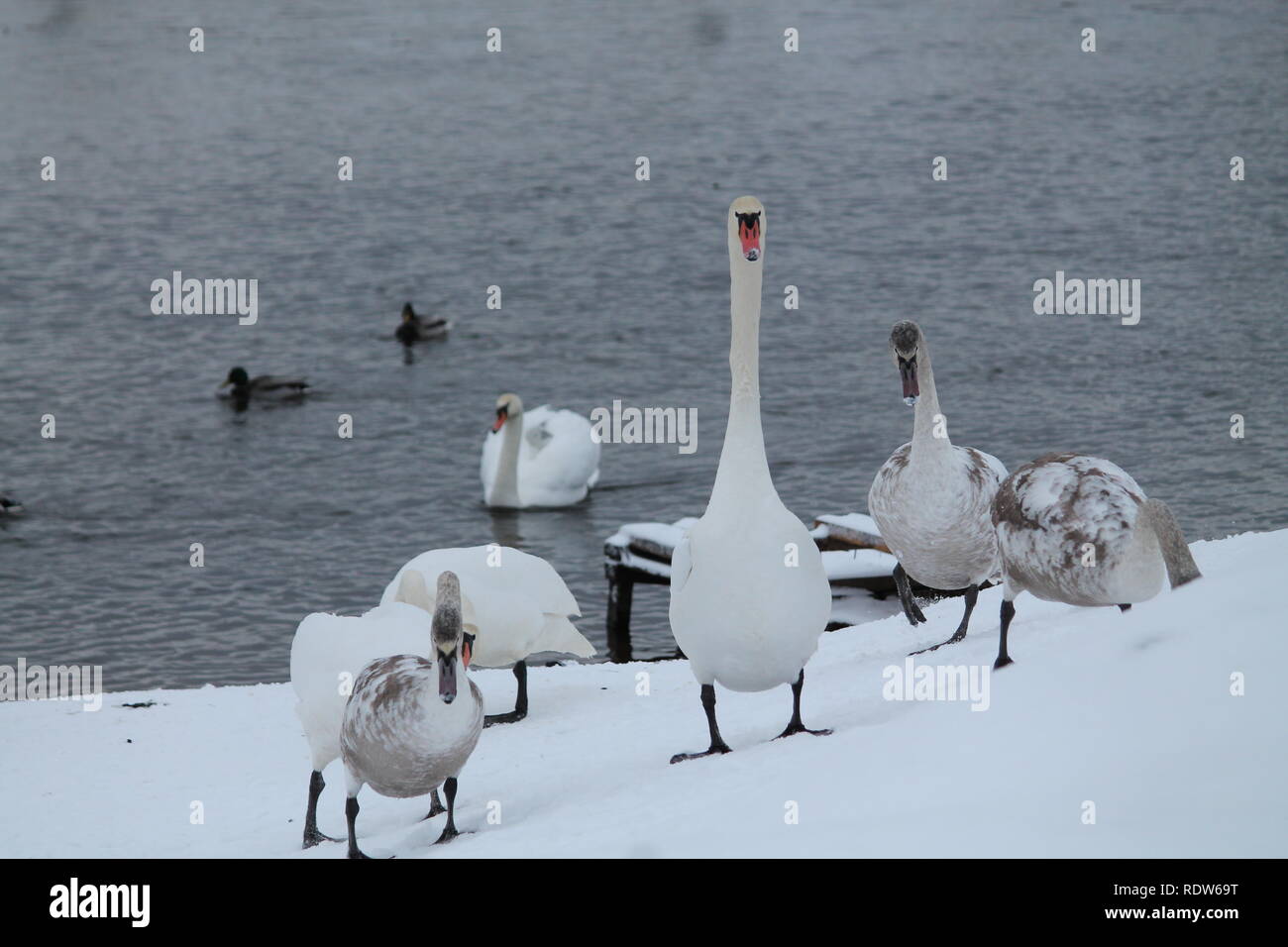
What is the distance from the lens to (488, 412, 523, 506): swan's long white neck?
834 inches

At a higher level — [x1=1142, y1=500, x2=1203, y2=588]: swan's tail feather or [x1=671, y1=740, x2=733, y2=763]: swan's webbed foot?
[x1=1142, y1=500, x2=1203, y2=588]: swan's tail feather

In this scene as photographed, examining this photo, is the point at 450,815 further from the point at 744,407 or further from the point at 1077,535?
the point at 1077,535

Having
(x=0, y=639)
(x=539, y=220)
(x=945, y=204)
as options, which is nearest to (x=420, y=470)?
(x=0, y=639)

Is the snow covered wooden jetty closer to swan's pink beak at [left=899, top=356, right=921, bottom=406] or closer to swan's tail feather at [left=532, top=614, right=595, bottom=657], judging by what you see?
swan's tail feather at [left=532, top=614, right=595, bottom=657]

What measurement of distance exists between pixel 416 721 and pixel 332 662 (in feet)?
4.37

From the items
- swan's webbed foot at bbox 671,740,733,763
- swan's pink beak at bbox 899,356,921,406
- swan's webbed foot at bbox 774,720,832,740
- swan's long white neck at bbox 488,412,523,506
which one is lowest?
swan's webbed foot at bbox 671,740,733,763

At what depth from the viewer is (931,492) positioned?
9359 mm

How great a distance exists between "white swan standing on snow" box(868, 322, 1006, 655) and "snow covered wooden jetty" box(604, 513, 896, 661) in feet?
13.8

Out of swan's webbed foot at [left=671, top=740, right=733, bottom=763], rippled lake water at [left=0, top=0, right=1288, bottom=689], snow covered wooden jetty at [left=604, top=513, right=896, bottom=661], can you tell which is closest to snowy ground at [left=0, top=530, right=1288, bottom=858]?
swan's webbed foot at [left=671, top=740, right=733, bottom=763]

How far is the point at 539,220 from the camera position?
35438 mm

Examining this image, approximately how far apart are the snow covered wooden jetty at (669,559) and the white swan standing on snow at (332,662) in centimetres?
564

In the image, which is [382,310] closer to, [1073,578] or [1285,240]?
[1285,240]

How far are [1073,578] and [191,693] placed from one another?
6746 millimetres

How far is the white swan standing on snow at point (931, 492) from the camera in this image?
9344 millimetres
